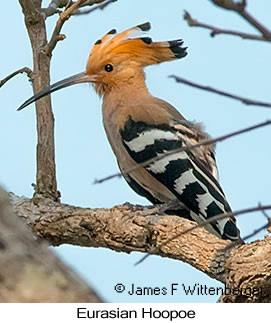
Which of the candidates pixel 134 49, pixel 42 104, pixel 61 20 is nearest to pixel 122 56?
pixel 134 49

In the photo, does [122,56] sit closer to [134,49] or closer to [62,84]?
[134,49]

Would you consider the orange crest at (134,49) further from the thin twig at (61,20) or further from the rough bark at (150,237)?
the rough bark at (150,237)

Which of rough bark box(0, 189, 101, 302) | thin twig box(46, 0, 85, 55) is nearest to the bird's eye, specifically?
thin twig box(46, 0, 85, 55)

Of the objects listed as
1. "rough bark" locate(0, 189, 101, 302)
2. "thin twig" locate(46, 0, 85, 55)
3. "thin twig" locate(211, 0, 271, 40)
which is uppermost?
"thin twig" locate(46, 0, 85, 55)

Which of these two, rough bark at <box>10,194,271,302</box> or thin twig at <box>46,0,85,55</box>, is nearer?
rough bark at <box>10,194,271,302</box>

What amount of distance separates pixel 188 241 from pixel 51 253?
2146mm

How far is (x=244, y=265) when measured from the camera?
9.55 feet

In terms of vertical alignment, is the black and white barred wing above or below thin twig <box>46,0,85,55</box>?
below

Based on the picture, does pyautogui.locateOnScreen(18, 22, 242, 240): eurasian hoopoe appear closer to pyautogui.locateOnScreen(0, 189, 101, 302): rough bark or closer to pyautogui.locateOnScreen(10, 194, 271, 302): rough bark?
pyautogui.locateOnScreen(10, 194, 271, 302): rough bark

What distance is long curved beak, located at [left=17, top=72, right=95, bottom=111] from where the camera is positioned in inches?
155

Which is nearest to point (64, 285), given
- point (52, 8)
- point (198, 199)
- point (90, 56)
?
point (198, 199)

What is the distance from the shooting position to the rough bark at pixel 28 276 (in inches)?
38.6

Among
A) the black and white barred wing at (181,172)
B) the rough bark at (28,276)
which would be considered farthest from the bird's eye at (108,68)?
the rough bark at (28,276)

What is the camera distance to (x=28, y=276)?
38.9 inches
